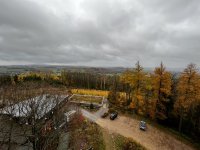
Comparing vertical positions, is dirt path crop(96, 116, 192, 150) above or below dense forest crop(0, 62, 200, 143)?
below

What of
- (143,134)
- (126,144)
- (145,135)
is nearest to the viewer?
(126,144)

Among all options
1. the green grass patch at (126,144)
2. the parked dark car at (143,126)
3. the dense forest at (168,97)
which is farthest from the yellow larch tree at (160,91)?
the green grass patch at (126,144)

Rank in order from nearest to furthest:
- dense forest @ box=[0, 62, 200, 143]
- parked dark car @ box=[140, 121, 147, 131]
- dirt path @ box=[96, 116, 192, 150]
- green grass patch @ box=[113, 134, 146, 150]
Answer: green grass patch @ box=[113, 134, 146, 150] < dirt path @ box=[96, 116, 192, 150] < dense forest @ box=[0, 62, 200, 143] < parked dark car @ box=[140, 121, 147, 131]

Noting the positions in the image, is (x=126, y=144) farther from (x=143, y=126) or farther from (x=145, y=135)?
(x=143, y=126)

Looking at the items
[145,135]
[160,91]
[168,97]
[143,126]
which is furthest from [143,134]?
[168,97]

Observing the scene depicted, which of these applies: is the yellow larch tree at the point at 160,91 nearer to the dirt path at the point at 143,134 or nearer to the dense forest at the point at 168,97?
the dense forest at the point at 168,97

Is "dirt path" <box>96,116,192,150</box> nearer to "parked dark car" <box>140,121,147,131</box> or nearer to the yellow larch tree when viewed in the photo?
Answer: "parked dark car" <box>140,121,147,131</box>

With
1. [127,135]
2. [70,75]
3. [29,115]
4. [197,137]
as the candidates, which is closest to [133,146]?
[127,135]

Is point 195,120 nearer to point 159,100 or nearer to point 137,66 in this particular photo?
point 159,100

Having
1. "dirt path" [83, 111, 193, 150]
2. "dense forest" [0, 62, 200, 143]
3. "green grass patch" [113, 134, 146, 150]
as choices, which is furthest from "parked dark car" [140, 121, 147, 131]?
"green grass patch" [113, 134, 146, 150]
